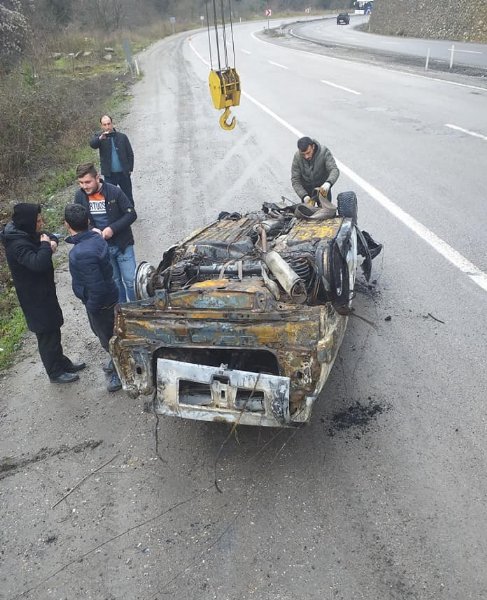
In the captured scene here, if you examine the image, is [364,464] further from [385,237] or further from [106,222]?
[385,237]

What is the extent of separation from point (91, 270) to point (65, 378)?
120 cm

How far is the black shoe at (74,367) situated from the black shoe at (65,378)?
0.09 meters

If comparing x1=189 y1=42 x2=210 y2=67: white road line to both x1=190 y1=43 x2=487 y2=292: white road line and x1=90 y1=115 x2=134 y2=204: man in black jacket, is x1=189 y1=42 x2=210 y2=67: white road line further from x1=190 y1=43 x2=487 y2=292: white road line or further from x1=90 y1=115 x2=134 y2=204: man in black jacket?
x1=90 y1=115 x2=134 y2=204: man in black jacket

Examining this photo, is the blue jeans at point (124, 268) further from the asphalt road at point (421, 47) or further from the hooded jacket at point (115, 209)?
the asphalt road at point (421, 47)

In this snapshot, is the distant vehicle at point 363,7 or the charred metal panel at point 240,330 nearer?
the charred metal panel at point 240,330

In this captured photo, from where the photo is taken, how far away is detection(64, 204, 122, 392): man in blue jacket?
422 centimetres

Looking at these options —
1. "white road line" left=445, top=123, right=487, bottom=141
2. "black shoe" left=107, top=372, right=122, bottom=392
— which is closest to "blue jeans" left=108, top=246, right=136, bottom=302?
"black shoe" left=107, top=372, right=122, bottom=392

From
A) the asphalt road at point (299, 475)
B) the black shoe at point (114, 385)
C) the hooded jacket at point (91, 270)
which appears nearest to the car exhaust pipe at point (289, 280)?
the asphalt road at point (299, 475)

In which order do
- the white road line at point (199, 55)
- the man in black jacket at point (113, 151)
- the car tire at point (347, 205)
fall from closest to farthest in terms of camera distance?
the car tire at point (347, 205)
the man in black jacket at point (113, 151)
the white road line at point (199, 55)

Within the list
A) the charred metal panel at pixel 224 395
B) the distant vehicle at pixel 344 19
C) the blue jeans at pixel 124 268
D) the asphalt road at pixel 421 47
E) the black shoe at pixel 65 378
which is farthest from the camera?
the distant vehicle at pixel 344 19

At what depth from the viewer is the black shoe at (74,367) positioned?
4.98m

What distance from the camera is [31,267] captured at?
4.32 m

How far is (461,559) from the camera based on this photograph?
113 inches

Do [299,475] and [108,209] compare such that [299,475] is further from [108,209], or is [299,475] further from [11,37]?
[11,37]
